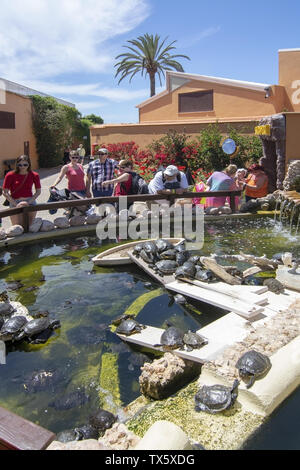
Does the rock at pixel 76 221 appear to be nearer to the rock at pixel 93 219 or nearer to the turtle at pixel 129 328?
the rock at pixel 93 219

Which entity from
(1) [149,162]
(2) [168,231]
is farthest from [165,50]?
(2) [168,231]

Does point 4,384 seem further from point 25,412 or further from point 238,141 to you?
point 238,141

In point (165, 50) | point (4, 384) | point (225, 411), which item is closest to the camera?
point (225, 411)

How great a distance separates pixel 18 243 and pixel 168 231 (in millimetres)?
3276

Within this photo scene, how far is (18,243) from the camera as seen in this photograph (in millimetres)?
8000

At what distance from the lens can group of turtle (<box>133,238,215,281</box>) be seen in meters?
5.59

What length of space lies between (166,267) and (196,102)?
19686 millimetres

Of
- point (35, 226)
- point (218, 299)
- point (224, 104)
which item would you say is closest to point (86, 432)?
point (218, 299)

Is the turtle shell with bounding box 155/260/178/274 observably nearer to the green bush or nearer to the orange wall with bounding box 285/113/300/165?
the orange wall with bounding box 285/113/300/165

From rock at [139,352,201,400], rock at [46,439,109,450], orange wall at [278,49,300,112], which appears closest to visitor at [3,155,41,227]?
rock at [139,352,201,400]

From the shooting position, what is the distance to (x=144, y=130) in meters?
21.6

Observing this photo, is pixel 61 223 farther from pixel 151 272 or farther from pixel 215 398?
pixel 215 398

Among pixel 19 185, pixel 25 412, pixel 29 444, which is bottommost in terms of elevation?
pixel 25 412

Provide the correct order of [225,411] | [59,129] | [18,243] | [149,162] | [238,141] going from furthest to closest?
[59,129], [149,162], [238,141], [18,243], [225,411]
